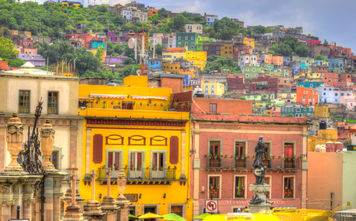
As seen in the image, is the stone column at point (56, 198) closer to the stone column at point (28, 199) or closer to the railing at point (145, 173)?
the stone column at point (28, 199)

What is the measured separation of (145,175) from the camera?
49781 mm

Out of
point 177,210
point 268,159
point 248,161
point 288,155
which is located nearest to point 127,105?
point 177,210

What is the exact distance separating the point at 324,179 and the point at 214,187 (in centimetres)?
800

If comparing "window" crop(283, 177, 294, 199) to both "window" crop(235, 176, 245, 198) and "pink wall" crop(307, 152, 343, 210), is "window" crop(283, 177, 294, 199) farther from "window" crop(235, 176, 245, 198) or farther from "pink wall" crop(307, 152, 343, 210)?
"window" crop(235, 176, 245, 198)

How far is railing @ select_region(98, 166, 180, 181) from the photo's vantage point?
48.7 meters

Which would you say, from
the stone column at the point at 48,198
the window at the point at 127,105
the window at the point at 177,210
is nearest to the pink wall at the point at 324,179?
the window at the point at 177,210

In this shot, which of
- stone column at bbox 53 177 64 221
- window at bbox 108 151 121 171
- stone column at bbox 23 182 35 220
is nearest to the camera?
stone column at bbox 23 182 35 220

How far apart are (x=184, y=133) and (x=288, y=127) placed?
7.05 metres

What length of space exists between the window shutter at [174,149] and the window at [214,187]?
8.31 feet

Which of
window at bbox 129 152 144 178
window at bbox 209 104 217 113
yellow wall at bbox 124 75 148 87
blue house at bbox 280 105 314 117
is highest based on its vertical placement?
yellow wall at bbox 124 75 148 87

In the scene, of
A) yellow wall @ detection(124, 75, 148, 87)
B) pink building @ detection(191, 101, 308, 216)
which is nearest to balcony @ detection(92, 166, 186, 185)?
pink building @ detection(191, 101, 308, 216)

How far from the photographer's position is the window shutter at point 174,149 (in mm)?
50562

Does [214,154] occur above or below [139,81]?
below

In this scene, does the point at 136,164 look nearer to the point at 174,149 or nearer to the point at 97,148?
the point at 174,149
